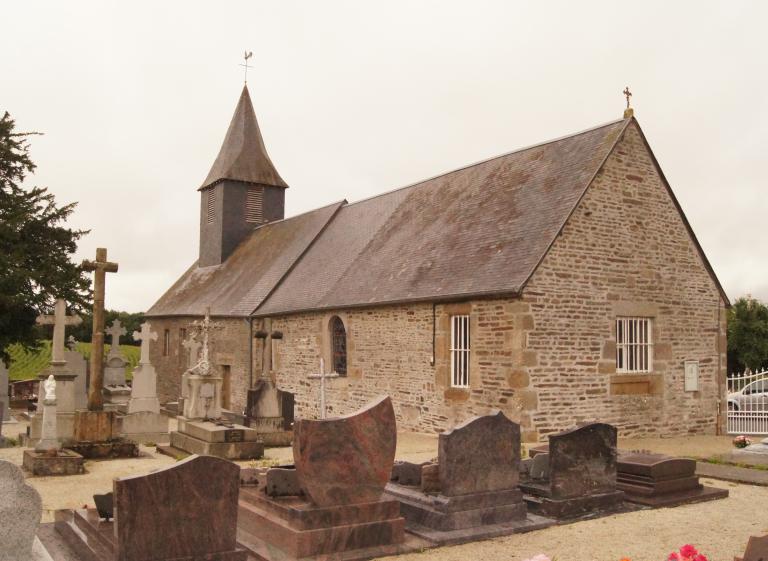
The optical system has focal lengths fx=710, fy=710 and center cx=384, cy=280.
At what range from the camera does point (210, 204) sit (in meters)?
32.2

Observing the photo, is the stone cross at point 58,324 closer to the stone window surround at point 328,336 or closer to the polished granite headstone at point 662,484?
the stone window surround at point 328,336

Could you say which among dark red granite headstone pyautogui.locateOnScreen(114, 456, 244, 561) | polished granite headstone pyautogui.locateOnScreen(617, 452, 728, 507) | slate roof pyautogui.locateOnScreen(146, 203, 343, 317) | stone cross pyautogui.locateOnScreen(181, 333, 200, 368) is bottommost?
polished granite headstone pyautogui.locateOnScreen(617, 452, 728, 507)

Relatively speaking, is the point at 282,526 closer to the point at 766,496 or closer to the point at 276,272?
the point at 766,496

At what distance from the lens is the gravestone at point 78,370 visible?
1798 cm

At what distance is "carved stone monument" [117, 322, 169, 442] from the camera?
1501 cm

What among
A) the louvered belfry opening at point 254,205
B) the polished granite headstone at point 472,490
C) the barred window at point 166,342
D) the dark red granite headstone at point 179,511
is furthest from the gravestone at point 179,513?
the louvered belfry opening at point 254,205

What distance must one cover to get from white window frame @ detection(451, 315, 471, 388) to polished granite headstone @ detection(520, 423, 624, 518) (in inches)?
236

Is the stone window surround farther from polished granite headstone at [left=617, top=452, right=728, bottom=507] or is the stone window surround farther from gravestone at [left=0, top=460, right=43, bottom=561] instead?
gravestone at [left=0, top=460, right=43, bottom=561]

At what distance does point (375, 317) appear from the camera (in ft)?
56.4

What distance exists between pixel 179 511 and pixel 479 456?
3332 millimetres

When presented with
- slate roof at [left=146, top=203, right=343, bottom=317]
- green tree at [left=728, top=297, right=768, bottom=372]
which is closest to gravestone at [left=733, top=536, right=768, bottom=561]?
slate roof at [left=146, top=203, right=343, bottom=317]

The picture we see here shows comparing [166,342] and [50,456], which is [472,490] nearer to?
[50,456]

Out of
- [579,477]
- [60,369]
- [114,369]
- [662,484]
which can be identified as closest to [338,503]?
[579,477]

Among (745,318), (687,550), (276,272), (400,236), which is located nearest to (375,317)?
(400,236)
